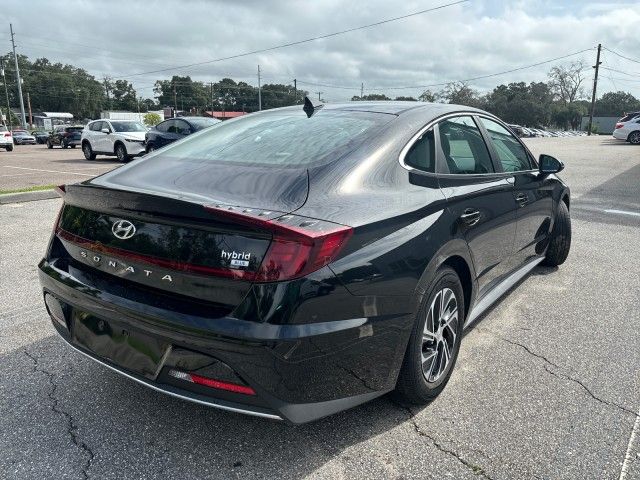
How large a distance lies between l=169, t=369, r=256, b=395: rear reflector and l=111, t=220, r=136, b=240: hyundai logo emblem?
0.60 metres

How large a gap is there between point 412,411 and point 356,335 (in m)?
0.81

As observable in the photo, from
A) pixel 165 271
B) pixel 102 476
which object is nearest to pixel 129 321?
pixel 165 271

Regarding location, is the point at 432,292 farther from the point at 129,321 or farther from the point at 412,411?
the point at 129,321

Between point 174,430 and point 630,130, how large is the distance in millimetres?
31636

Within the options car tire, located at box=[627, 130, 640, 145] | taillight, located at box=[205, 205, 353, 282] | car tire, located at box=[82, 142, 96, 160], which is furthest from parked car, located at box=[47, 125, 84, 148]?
taillight, located at box=[205, 205, 353, 282]

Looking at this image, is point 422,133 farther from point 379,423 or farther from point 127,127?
point 127,127

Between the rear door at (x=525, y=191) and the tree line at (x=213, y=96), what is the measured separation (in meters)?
76.7

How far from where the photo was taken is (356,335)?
2.07 meters

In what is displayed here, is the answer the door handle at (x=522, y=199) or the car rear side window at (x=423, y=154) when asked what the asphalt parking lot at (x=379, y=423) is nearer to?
the door handle at (x=522, y=199)

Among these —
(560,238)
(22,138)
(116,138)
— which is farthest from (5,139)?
(560,238)

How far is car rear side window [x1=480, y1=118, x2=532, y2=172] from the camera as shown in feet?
11.9

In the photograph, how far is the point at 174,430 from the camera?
2414 mm

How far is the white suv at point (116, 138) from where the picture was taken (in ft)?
59.4

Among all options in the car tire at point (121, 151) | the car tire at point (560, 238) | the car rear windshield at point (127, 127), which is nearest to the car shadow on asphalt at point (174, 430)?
the car tire at point (560, 238)
